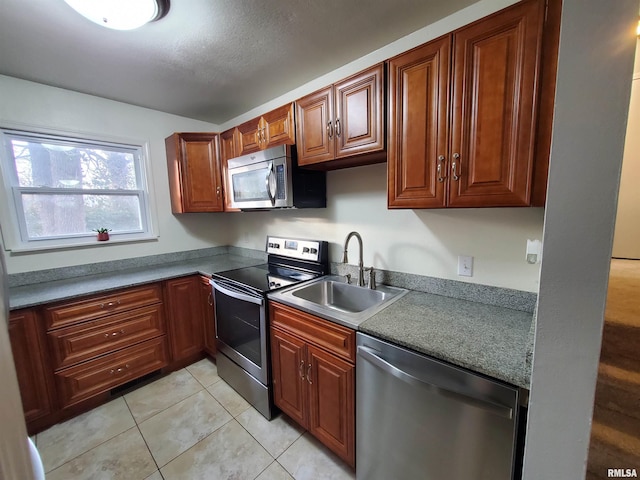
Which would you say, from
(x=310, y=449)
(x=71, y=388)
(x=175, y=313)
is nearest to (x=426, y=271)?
(x=310, y=449)

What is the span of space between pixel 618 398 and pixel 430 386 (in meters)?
1.53

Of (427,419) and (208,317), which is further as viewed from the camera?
(208,317)

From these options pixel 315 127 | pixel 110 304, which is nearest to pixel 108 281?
pixel 110 304

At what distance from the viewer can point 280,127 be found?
1.92 metres

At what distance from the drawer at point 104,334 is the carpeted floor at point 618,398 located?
2.91 meters

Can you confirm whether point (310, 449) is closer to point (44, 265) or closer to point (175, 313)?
point (175, 313)

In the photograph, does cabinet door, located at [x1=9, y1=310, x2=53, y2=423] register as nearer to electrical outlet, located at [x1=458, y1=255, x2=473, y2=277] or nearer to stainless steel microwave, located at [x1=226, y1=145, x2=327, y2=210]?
stainless steel microwave, located at [x1=226, y1=145, x2=327, y2=210]

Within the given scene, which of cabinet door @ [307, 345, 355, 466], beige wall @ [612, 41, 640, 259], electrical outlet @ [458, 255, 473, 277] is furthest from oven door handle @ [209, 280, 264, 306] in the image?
beige wall @ [612, 41, 640, 259]

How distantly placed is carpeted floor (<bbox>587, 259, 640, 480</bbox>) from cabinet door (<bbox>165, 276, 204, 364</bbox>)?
109 inches

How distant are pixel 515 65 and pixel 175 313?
2.74m

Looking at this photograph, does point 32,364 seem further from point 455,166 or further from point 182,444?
point 455,166

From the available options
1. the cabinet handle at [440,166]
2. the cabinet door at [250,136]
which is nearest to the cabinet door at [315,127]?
the cabinet door at [250,136]

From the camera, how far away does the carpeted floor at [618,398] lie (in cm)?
133

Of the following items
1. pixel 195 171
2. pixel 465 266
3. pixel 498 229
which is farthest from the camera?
pixel 195 171
